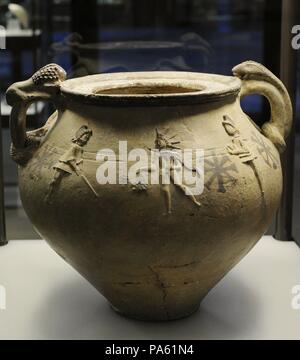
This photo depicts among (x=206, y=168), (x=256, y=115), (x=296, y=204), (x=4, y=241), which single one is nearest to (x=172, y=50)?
(x=256, y=115)

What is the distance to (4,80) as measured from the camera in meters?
2.93

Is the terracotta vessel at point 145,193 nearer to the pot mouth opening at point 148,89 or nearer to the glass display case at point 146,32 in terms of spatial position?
the pot mouth opening at point 148,89

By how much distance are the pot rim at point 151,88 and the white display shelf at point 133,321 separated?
23.1 inches

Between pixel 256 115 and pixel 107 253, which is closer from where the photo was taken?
pixel 107 253

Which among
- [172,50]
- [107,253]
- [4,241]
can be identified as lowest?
[4,241]

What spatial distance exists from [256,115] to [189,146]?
4.30ft

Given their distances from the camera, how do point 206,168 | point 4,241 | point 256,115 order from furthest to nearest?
1. point 256,115
2. point 4,241
3. point 206,168

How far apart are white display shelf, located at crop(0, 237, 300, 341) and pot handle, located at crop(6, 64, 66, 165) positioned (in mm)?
428

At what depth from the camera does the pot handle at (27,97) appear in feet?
5.75

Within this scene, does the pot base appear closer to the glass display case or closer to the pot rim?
the pot rim

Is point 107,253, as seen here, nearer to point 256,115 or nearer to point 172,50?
point 172,50

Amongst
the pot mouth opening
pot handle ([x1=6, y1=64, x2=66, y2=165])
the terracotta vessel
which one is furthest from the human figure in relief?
the pot mouth opening

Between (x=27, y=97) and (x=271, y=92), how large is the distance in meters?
0.64

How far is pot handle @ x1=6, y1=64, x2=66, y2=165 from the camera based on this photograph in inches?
69.0
